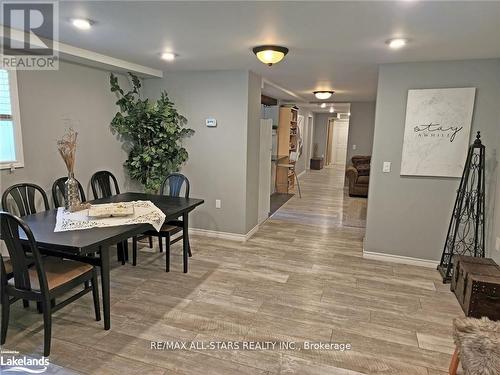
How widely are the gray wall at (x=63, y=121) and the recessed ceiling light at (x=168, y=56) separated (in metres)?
1.03

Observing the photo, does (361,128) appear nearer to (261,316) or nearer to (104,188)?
(104,188)

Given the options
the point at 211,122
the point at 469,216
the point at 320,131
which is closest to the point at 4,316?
the point at 211,122

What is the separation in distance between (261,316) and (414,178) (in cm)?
234

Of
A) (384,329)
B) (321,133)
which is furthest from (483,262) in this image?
(321,133)

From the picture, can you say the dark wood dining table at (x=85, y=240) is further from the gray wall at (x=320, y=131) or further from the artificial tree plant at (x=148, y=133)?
the gray wall at (x=320, y=131)

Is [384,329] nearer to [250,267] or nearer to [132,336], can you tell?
[250,267]

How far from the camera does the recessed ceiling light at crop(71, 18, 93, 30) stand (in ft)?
7.49

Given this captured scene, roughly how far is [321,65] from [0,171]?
3419 mm

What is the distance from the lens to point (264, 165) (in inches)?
204

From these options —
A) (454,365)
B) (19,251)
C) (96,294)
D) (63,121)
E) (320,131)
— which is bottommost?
(454,365)

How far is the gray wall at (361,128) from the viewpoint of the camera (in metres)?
8.17

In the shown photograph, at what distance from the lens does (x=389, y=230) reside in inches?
149

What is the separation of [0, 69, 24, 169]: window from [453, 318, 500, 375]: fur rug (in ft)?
12.3

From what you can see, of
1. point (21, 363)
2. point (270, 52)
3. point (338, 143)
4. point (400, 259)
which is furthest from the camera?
point (338, 143)
